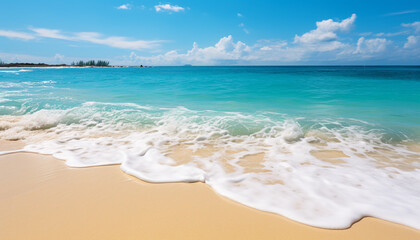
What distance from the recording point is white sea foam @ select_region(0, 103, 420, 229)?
2574 millimetres

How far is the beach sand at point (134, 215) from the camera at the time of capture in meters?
2.04

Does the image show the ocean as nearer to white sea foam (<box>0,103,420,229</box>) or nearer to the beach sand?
white sea foam (<box>0,103,420,229</box>)

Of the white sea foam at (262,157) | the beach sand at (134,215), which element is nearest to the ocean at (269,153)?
the white sea foam at (262,157)

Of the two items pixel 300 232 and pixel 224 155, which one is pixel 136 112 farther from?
pixel 300 232

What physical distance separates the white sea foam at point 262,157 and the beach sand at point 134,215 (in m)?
0.16

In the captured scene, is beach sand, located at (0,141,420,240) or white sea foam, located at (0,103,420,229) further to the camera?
white sea foam, located at (0,103,420,229)

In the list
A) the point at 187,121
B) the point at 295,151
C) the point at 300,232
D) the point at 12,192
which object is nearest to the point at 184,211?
the point at 300,232

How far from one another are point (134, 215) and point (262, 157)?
8.03 ft

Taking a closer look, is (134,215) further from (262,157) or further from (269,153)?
(269,153)

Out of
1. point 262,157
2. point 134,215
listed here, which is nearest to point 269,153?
point 262,157

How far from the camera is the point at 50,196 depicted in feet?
8.64

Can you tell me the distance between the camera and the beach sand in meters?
2.04

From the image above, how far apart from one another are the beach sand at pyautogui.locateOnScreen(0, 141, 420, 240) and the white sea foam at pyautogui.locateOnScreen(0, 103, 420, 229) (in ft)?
0.52

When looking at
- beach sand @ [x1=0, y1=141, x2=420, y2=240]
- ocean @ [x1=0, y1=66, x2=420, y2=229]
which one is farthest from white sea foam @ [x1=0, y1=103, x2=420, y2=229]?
beach sand @ [x1=0, y1=141, x2=420, y2=240]
